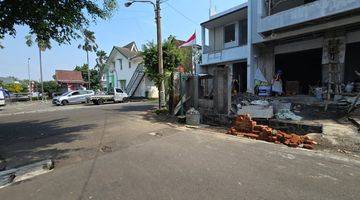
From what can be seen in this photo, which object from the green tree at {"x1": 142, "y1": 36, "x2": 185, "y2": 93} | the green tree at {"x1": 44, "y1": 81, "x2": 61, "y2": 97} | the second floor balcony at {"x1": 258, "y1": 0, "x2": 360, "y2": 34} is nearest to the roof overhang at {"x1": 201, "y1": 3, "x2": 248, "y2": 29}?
the second floor balcony at {"x1": 258, "y1": 0, "x2": 360, "y2": 34}

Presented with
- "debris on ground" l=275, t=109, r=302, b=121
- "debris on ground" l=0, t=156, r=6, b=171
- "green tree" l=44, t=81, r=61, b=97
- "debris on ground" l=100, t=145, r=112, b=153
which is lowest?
"debris on ground" l=0, t=156, r=6, b=171

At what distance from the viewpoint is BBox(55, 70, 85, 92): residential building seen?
60.1 meters

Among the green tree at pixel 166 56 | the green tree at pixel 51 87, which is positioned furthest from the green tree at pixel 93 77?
the green tree at pixel 166 56

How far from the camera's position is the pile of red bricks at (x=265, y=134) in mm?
8766

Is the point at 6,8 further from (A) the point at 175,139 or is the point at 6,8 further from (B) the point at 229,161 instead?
(B) the point at 229,161

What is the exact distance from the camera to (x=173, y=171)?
623 cm

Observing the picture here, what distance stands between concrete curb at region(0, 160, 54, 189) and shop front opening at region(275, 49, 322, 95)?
1395 centimetres

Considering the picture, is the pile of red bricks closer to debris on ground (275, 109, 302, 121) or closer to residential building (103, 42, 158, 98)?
debris on ground (275, 109, 302, 121)

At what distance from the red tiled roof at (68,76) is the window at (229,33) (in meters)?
46.7

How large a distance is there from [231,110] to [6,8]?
9.58 m

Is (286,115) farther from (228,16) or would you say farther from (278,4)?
(228,16)

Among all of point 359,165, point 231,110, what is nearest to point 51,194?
point 359,165

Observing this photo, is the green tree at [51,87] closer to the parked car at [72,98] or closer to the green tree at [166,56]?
the parked car at [72,98]

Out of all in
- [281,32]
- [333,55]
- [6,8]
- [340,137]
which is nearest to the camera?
[340,137]
